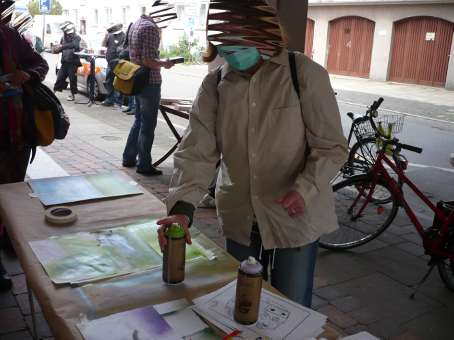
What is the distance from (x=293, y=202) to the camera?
181 cm

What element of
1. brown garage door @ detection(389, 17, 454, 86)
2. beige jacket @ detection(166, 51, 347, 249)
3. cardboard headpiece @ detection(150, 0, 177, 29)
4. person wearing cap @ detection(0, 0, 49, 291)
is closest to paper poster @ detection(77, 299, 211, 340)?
beige jacket @ detection(166, 51, 347, 249)

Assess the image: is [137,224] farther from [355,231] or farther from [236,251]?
[355,231]

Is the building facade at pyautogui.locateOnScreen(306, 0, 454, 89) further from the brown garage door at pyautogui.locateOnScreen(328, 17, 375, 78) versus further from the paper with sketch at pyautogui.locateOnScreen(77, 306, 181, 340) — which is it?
the paper with sketch at pyautogui.locateOnScreen(77, 306, 181, 340)

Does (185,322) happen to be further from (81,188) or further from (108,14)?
(108,14)

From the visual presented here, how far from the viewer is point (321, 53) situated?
2389 cm

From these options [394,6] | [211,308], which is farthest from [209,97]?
[394,6]

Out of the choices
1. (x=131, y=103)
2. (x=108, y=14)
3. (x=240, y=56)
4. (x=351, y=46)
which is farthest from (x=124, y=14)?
(x=240, y=56)

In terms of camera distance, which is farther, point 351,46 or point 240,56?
point 351,46

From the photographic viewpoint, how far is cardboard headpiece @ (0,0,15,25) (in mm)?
3040

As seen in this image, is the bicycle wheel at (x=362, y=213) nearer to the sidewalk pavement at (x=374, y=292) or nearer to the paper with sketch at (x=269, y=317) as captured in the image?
the sidewalk pavement at (x=374, y=292)

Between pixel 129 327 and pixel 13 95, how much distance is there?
230cm

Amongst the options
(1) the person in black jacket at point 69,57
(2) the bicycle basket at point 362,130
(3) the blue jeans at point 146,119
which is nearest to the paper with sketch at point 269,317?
(2) the bicycle basket at point 362,130

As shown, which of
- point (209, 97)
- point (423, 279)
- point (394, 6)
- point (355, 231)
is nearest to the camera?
point (209, 97)

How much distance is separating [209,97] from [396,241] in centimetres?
304
